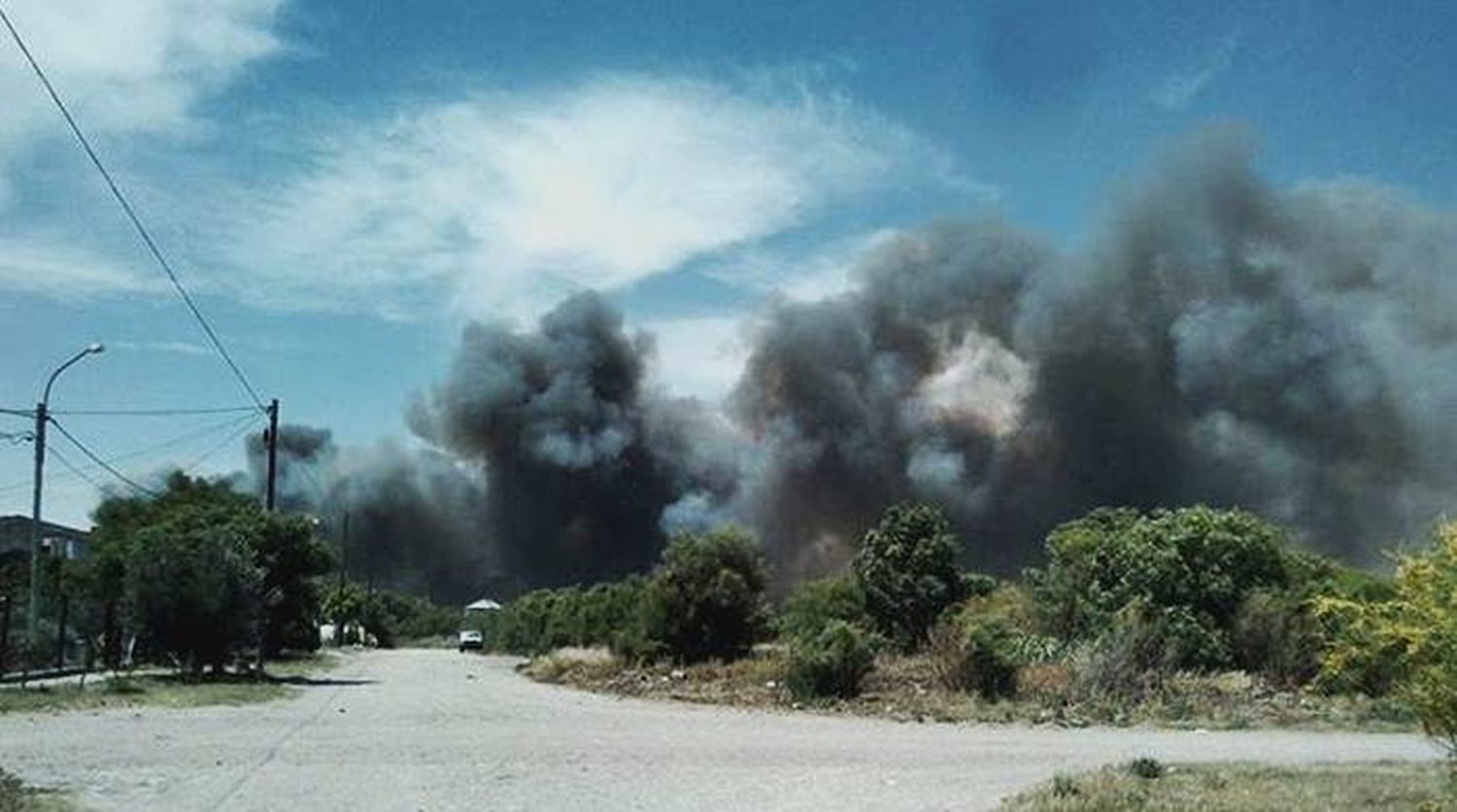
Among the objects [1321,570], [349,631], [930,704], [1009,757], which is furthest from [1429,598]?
[349,631]

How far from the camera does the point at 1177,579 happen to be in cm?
4025

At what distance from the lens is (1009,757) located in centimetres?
2283

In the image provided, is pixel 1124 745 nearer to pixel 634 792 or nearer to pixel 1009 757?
pixel 1009 757

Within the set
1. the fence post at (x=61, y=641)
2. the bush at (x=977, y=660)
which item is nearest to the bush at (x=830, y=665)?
the bush at (x=977, y=660)

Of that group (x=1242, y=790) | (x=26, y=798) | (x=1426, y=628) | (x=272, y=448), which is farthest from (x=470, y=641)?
(x=1426, y=628)

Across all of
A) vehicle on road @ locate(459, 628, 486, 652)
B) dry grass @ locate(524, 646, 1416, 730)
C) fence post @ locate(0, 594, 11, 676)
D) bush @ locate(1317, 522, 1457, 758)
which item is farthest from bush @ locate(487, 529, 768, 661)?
vehicle on road @ locate(459, 628, 486, 652)

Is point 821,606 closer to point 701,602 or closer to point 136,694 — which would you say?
point 701,602

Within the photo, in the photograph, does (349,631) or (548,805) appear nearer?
(548,805)

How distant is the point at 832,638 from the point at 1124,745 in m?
13.1

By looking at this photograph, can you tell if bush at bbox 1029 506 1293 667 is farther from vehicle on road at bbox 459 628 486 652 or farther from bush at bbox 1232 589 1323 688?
vehicle on road at bbox 459 628 486 652

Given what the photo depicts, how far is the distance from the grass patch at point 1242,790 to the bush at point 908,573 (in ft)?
96.5

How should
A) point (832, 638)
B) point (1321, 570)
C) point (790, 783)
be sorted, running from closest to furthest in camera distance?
point (790, 783), point (832, 638), point (1321, 570)

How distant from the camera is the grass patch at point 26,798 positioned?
46.4 ft

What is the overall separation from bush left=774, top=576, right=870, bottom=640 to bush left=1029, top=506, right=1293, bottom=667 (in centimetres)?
779
